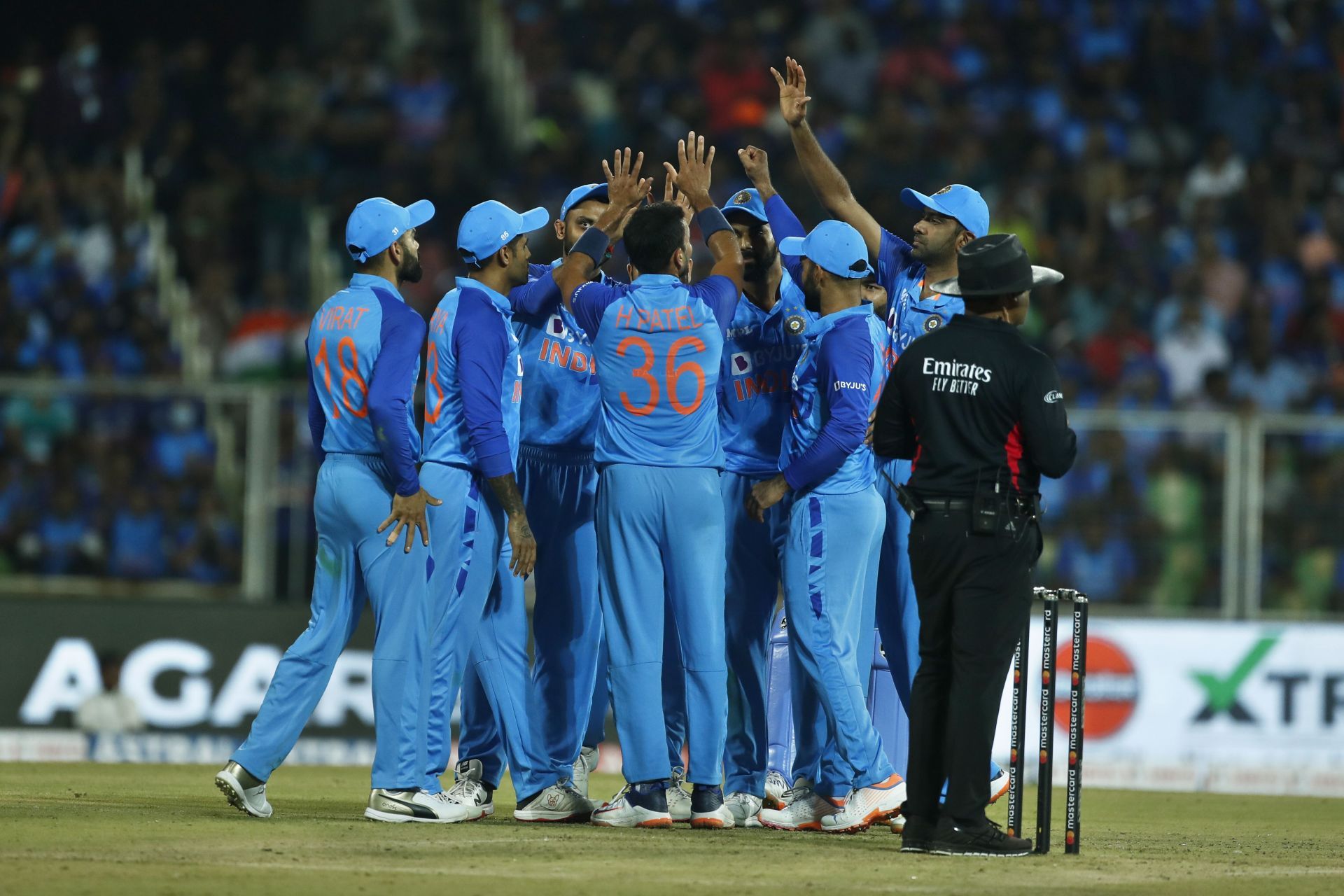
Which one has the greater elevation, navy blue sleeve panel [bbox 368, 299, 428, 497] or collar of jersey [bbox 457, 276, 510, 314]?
collar of jersey [bbox 457, 276, 510, 314]

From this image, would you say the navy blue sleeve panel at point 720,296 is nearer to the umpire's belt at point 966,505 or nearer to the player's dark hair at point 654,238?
the player's dark hair at point 654,238

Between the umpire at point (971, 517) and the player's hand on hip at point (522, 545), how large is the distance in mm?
1643

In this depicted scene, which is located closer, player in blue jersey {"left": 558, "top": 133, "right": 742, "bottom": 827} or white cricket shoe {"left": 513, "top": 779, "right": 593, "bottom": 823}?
player in blue jersey {"left": 558, "top": 133, "right": 742, "bottom": 827}

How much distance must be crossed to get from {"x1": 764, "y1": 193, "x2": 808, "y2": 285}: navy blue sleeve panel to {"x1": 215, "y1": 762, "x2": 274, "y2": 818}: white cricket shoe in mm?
3242

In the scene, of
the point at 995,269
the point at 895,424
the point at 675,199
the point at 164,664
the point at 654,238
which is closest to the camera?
the point at 995,269

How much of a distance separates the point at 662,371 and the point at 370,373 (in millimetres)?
1217

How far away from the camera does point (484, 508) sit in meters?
8.22

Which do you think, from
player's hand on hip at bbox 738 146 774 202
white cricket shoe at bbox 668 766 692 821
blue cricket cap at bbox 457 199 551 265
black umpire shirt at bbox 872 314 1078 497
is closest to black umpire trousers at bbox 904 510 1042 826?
black umpire shirt at bbox 872 314 1078 497

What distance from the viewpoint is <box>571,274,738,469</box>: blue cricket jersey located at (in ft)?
26.0

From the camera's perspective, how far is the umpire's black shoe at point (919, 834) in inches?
282

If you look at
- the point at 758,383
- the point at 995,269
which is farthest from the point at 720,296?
the point at 995,269

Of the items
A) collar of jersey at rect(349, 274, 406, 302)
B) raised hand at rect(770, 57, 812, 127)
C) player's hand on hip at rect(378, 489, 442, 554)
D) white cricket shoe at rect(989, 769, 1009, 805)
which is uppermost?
raised hand at rect(770, 57, 812, 127)

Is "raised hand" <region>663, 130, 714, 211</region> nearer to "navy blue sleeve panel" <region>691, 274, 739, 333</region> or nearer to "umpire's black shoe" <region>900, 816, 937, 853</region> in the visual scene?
"navy blue sleeve panel" <region>691, 274, 739, 333</region>

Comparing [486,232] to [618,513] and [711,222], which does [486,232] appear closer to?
[711,222]
